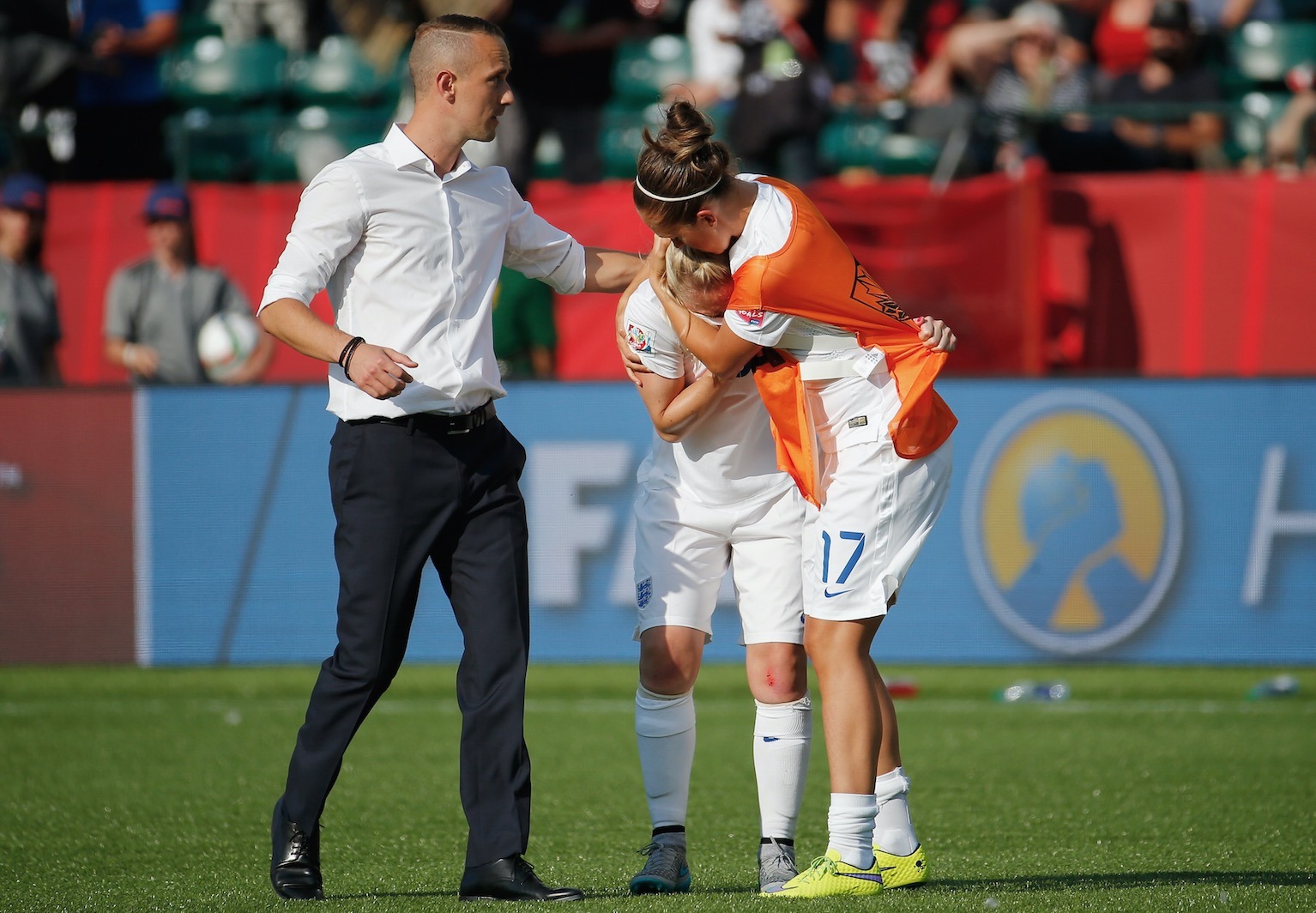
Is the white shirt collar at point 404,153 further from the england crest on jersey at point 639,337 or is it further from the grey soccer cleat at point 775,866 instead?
the grey soccer cleat at point 775,866

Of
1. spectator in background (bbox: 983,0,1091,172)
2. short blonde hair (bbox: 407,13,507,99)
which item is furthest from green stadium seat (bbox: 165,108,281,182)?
Answer: short blonde hair (bbox: 407,13,507,99)

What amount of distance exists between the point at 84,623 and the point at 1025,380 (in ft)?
17.6

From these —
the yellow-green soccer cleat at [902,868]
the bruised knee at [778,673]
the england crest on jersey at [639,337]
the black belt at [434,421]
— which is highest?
the england crest on jersey at [639,337]

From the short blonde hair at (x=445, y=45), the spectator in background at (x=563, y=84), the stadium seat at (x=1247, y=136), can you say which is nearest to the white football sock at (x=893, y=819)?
the short blonde hair at (x=445, y=45)

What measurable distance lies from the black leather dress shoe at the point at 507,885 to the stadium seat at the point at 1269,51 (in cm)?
1109

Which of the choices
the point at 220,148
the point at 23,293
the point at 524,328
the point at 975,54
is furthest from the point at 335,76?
the point at 975,54

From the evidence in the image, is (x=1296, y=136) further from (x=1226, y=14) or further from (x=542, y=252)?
(x=542, y=252)

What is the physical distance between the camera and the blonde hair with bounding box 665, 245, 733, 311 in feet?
13.8

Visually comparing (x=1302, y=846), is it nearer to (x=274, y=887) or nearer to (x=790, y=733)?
(x=790, y=733)

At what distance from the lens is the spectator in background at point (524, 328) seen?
9430mm

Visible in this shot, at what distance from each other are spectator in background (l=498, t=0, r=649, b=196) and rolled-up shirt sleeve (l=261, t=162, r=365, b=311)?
7.09 metres

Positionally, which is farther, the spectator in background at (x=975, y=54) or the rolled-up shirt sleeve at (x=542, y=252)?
the spectator in background at (x=975, y=54)

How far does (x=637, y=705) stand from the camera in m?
4.64

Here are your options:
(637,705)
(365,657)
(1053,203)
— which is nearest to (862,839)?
(637,705)
